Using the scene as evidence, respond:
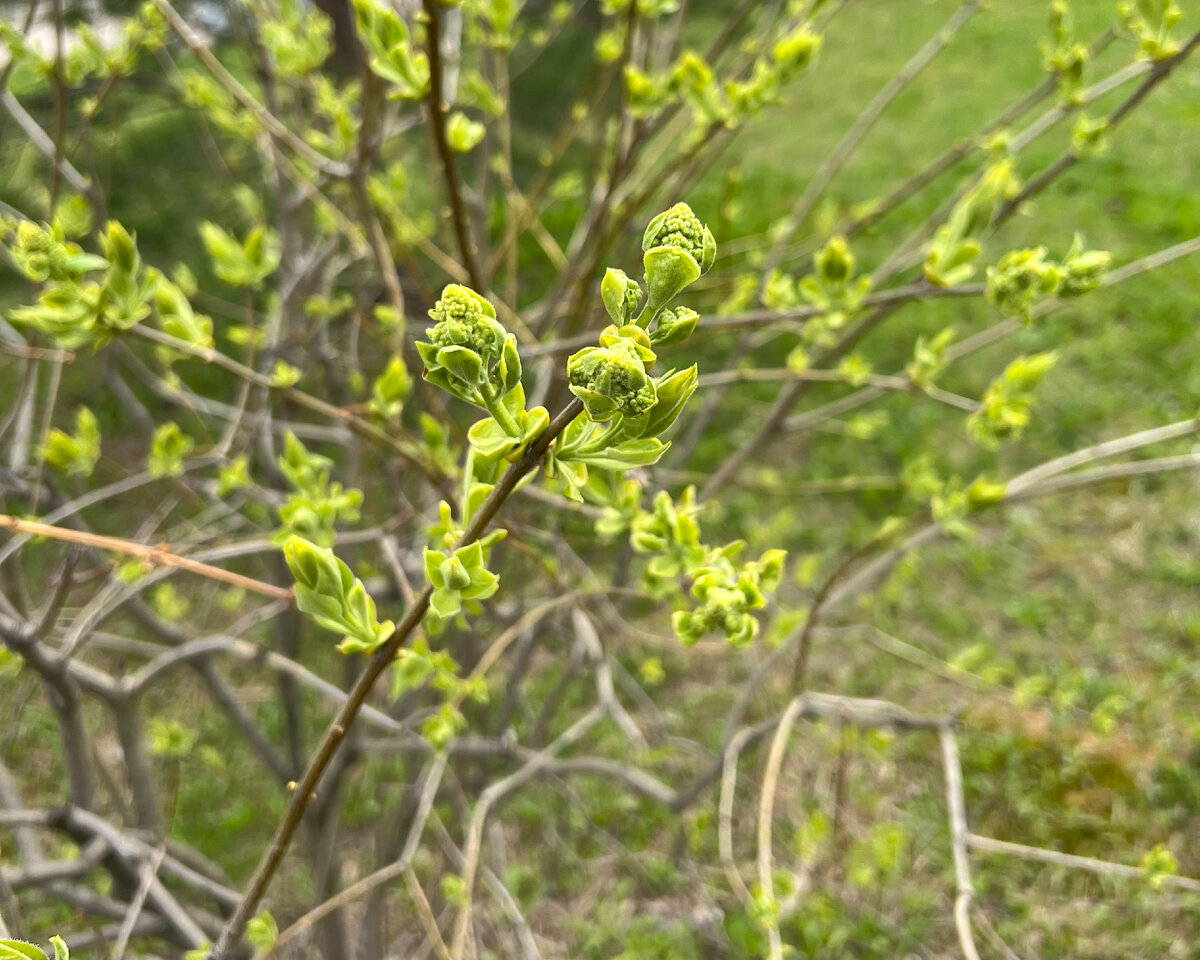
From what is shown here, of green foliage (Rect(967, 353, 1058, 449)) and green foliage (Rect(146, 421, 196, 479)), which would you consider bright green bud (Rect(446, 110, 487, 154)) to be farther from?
green foliage (Rect(967, 353, 1058, 449))

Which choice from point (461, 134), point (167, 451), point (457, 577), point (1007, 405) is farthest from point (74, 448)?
point (1007, 405)

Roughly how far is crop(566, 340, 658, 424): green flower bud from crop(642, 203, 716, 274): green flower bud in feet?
0.28

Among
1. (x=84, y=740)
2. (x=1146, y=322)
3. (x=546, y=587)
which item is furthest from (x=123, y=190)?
(x=1146, y=322)

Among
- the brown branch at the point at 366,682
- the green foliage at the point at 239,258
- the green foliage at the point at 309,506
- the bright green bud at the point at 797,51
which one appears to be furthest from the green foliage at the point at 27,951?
the bright green bud at the point at 797,51

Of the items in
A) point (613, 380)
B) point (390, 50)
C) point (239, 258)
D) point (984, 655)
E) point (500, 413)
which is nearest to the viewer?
point (613, 380)

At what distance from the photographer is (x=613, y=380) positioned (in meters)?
0.51

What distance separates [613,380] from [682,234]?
12cm

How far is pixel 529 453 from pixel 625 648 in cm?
321

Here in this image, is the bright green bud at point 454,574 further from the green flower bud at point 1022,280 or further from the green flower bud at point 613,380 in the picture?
the green flower bud at point 1022,280

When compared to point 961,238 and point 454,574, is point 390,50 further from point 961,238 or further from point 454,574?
point 961,238

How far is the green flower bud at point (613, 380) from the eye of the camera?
1.64ft

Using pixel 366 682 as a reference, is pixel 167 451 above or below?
above

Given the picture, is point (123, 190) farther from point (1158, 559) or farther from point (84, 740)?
point (1158, 559)

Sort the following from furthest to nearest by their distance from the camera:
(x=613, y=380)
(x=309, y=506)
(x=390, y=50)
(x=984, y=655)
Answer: (x=984, y=655) → (x=309, y=506) → (x=390, y=50) → (x=613, y=380)
